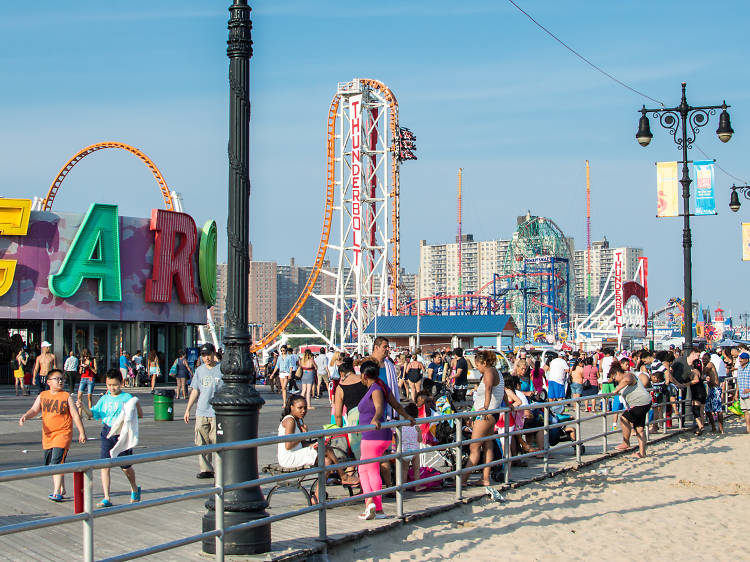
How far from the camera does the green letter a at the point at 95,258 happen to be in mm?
32125

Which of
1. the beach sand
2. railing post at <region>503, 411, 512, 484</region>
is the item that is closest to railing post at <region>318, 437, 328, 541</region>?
the beach sand

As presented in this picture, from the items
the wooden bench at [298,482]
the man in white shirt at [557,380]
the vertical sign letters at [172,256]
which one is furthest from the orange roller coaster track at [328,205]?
the wooden bench at [298,482]

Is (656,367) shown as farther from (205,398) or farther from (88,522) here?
(88,522)

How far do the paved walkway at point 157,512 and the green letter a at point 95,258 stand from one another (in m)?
16.8

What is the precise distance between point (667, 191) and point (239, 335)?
16423 mm

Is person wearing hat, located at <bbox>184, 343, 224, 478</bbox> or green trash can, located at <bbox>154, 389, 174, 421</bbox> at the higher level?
person wearing hat, located at <bbox>184, 343, 224, 478</bbox>

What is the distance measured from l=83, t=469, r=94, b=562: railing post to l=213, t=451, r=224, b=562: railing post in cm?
124

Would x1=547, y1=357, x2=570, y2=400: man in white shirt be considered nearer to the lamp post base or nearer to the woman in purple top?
the woman in purple top

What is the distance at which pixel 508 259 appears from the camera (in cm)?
11775

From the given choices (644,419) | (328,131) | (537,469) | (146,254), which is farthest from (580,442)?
(328,131)

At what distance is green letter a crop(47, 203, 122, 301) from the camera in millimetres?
32125

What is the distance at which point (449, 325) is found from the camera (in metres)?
55.7

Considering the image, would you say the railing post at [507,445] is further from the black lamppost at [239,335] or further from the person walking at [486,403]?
the black lamppost at [239,335]

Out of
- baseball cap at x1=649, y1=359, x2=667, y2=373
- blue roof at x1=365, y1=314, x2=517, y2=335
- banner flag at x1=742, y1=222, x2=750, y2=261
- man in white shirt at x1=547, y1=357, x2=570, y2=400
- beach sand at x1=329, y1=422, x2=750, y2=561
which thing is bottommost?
beach sand at x1=329, y1=422, x2=750, y2=561
